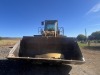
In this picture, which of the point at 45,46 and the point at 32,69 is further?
the point at 45,46

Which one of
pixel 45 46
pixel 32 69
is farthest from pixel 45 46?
pixel 32 69

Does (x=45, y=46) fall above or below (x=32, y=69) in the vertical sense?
above

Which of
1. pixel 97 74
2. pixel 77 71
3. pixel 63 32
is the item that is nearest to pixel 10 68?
pixel 77 71

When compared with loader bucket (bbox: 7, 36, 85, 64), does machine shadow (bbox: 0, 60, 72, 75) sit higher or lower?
lower

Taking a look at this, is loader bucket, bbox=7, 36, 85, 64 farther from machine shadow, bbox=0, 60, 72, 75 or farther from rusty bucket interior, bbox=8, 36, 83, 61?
machine shadow, bbox=0, 60, 72, 75

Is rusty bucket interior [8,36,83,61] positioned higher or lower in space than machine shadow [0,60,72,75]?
higher

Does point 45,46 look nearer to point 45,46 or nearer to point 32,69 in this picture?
point 45,46

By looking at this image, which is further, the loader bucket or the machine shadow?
the loader bucket

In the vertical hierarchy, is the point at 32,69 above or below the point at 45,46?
below

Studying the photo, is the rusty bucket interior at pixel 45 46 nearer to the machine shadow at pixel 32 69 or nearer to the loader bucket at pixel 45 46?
the loader bucket at pixel 45 46

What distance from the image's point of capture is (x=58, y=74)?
798 centimetres

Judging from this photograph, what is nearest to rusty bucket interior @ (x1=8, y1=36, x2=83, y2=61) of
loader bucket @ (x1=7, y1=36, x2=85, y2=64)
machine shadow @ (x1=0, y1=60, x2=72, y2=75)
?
loader bucket @ (x1=7, y1=36, x2=85, y2=64)

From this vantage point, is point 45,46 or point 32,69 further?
point 45,46

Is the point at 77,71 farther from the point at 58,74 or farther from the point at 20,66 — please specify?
the point at 20,66
